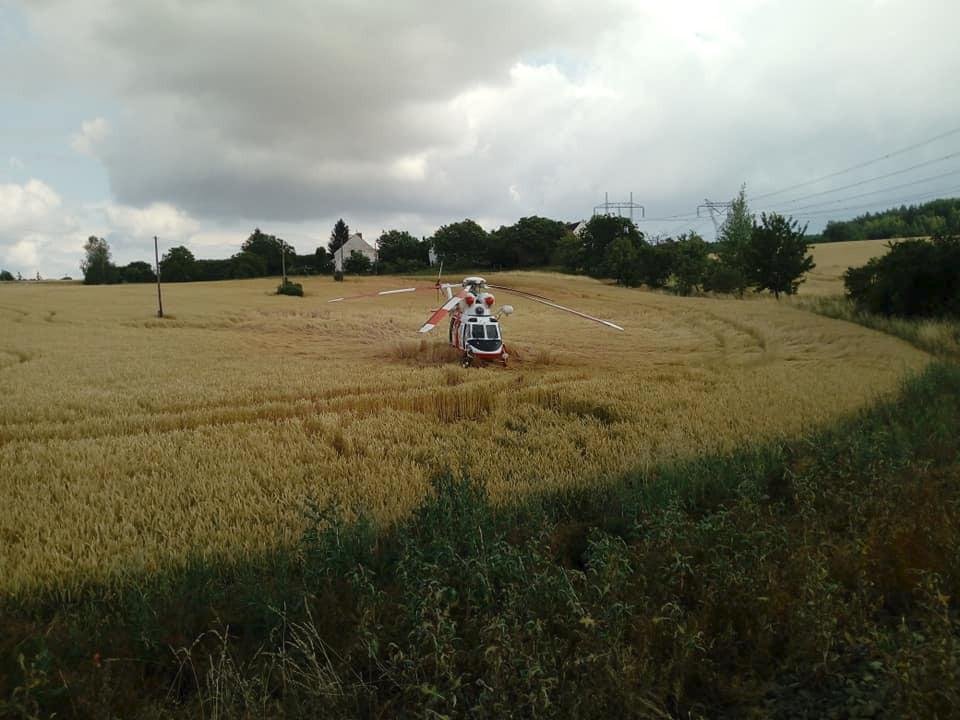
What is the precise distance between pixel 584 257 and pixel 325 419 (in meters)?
65.5

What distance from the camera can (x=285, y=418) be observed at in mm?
11617

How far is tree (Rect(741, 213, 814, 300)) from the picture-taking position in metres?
47.0

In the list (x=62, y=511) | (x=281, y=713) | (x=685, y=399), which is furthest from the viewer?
(x=685, y=399)

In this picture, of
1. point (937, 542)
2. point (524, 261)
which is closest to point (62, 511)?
point (937, 542)

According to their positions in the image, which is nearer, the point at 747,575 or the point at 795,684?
the point at 795,684

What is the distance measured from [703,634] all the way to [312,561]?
305 cm

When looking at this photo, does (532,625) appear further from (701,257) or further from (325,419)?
(701,257)

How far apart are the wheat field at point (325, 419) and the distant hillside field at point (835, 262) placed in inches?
1360

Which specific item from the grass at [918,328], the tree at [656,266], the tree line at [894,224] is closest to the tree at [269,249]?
the tree at [656,266]

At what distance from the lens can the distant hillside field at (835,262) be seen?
186 feet

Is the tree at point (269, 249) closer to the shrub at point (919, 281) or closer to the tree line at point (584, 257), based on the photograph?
the tree line at point (584, 257)

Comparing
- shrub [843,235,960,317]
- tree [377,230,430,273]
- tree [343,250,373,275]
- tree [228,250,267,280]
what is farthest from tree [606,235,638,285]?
tree [228,250,267,280]

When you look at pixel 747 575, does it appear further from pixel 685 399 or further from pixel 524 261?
pixel 524 261

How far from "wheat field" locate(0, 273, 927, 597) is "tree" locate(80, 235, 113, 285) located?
2619 inches
